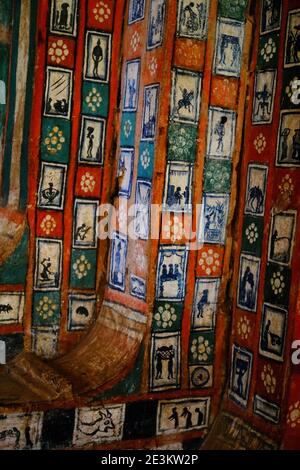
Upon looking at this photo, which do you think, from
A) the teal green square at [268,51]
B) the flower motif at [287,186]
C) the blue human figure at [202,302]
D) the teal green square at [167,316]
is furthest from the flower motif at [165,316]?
the teal green square at [268,51]

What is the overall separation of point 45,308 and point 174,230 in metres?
0.85

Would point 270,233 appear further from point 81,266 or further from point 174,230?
point 81,266

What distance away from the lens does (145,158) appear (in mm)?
3146

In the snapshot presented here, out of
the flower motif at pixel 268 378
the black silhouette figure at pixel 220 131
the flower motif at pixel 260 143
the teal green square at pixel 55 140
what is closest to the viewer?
the flower motif at pixel 268 378

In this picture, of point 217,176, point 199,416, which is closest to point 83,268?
point 217,176

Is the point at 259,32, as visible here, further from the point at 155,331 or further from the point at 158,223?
the point at 155,331

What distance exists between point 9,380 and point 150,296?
835 millimetres

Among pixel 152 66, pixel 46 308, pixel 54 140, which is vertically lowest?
pixel 46 308

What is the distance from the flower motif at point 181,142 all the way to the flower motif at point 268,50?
1.78ft

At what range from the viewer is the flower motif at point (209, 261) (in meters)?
3.21

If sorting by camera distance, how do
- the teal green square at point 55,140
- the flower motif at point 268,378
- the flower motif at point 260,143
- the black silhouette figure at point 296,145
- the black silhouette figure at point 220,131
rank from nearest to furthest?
the black silhouette figure at point 296,145, the flower motif at point 268,378, the flower motif at point 260,143, the black silhouette figure at point 220,131, the teal green square at point 55,140

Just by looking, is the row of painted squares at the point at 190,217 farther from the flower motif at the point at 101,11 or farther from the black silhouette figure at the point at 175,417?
the flower motif at the point at 101,11

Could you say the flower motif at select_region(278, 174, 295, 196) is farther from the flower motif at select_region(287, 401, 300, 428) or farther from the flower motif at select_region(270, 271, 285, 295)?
the flower motif at select_region(287, 401, 300, 428)

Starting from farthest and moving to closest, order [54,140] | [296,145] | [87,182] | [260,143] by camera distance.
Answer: [87,182] → [54,140] → [260,143] → [296,145]
